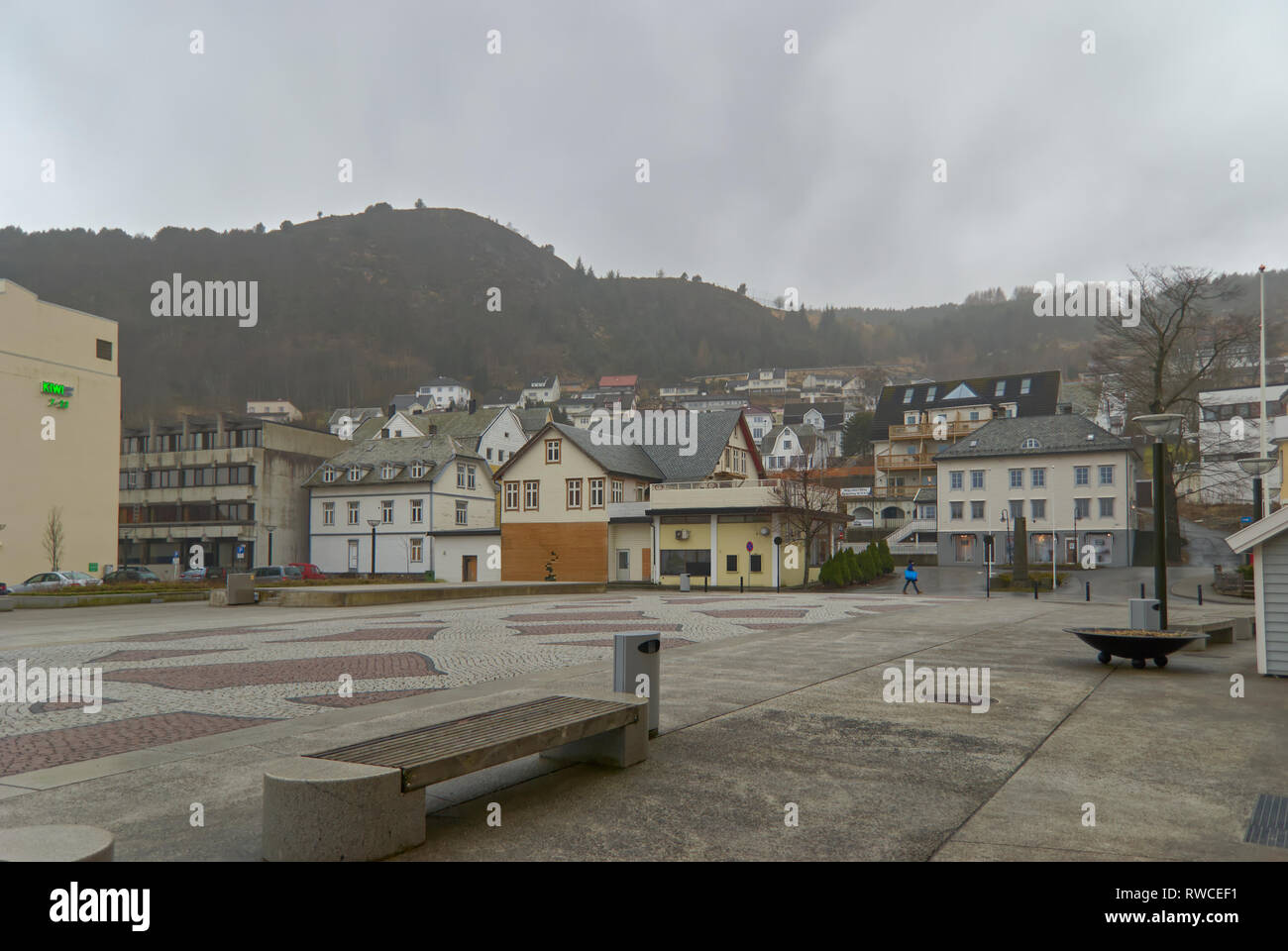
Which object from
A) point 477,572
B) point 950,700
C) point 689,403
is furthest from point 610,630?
point 689,403

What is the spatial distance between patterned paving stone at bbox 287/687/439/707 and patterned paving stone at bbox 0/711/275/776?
93 cm

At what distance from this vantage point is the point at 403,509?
60.4 metres

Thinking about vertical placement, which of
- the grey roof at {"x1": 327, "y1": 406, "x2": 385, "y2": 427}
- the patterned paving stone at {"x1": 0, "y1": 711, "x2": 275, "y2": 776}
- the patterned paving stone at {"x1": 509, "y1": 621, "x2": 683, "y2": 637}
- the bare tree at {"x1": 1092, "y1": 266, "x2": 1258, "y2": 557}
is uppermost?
the grey roof at {"x1": 327, "y1": 406, "x2": 385, "y2": 427}

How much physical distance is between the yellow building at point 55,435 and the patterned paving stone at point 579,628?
4217 cm

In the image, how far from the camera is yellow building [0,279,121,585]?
47.9 m

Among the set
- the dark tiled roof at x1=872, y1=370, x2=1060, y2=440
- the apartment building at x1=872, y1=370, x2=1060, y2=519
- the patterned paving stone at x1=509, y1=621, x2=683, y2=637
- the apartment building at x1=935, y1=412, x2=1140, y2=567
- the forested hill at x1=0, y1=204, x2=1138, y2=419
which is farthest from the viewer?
the forested hill at x1=0, y1=204, x2=1138, y2=419

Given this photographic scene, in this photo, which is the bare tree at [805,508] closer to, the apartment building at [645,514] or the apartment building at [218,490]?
the apartment building at [645,514]

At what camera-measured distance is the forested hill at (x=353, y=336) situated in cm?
11119

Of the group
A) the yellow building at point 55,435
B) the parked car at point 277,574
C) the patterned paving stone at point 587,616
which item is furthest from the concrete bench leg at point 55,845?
the yellow building at point 55,435

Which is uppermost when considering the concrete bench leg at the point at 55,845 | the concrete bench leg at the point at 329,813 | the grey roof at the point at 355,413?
the grey roof at the point at 355,413

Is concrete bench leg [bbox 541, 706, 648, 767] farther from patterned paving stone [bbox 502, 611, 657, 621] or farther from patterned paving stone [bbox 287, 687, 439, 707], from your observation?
patterned paving stone [bbox 502, 611, 657, 621]

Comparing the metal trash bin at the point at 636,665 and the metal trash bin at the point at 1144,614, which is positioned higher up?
the metal trash bin at the point at 636,665

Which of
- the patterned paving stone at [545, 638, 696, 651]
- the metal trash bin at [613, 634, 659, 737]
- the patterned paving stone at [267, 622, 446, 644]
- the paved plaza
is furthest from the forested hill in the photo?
the metal trash bin at [613, 634, 659, 737]
